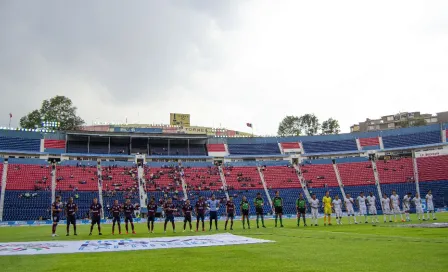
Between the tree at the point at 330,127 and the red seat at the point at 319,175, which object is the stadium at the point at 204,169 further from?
the tree at the point at 330,127

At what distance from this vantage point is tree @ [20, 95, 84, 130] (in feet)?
269

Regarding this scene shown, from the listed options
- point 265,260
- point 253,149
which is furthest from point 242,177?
point 265,260

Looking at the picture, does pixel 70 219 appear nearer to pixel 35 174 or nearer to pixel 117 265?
pixel 117 265

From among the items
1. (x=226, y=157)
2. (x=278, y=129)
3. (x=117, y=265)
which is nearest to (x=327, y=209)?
(x=117, y=265)

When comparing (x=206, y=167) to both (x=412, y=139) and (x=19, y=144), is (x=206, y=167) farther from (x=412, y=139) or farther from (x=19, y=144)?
(x=412, y=139)

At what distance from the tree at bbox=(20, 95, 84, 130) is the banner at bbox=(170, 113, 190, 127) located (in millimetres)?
22608

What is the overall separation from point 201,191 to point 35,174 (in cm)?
2482

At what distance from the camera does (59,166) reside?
57.5m

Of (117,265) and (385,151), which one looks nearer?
(117,265)

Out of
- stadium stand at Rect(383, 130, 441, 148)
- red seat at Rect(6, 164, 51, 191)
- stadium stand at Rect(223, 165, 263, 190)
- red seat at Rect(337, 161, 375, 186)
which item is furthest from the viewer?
stadium stand at Rect(383, 130, 441, 148)

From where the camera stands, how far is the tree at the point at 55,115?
8212 centimetres

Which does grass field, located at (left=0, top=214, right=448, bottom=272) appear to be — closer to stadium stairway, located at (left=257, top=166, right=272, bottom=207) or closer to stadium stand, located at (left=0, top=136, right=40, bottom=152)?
stadium stairway, located at (left=257, top=166, right=272, bottom=207)

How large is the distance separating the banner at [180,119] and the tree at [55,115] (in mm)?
22608

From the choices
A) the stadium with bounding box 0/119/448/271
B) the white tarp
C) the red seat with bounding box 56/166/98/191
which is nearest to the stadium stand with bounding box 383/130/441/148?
the stadium with bounding box 0/119/448/271
